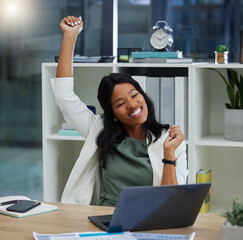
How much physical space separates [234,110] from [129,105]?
2.85ft

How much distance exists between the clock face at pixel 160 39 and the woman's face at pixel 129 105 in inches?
30.7

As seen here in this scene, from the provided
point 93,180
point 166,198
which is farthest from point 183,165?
point 166,198

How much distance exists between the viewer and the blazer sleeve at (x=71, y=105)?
2.41 m

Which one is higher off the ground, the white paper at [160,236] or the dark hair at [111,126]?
the dark hair at [111,126]

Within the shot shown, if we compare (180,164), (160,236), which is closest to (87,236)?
(160,236)

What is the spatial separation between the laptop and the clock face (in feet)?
5.18

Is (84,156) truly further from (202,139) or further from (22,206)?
(202,139)

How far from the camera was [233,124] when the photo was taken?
2.97 metres

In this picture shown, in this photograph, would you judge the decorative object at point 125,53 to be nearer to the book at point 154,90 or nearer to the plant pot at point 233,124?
the book at point 154,90

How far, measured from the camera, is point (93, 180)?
2.44 metres

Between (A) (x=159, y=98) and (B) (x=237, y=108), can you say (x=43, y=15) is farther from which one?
(B) (x=237, y=108)

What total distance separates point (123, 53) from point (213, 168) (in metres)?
0.93

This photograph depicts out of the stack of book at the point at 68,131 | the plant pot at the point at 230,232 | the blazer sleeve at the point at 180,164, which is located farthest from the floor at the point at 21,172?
the plant pot at the point at 230,232

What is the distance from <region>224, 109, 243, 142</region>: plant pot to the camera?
2.95m
